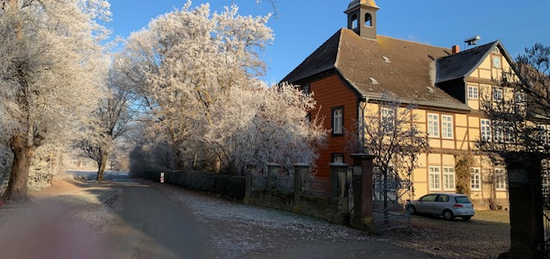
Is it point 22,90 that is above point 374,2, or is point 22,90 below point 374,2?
below

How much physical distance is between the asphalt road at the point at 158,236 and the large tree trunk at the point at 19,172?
4985mm

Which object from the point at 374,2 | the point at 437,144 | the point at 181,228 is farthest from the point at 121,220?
the point at 374,2

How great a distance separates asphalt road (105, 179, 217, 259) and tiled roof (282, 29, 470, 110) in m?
13.3

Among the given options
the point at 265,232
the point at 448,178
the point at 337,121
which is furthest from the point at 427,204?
the point at 265,232

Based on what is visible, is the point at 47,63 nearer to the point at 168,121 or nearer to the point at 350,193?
the point at 350,193

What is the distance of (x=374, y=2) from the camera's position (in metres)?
31.2

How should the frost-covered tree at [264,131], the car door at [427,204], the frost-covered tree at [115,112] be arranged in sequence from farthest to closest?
1. the frost-covered tree at [115,112]
2. the frost-covered tree at [264,131]
3. the car door at [427,204]

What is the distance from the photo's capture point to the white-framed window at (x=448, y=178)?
25.3 meters

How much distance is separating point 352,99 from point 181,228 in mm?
14413

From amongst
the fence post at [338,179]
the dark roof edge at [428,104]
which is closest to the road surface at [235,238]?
the fence post at [338,179]

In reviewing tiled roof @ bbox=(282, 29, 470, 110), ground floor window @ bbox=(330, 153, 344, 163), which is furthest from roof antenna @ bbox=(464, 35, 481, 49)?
ground floor window @ bbox=(330, 153, 344, 163)

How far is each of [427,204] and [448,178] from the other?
541cm

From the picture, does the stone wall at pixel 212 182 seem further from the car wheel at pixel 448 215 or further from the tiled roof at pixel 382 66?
the car wheel at pixel 448 215

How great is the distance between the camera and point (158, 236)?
10.5 metres
